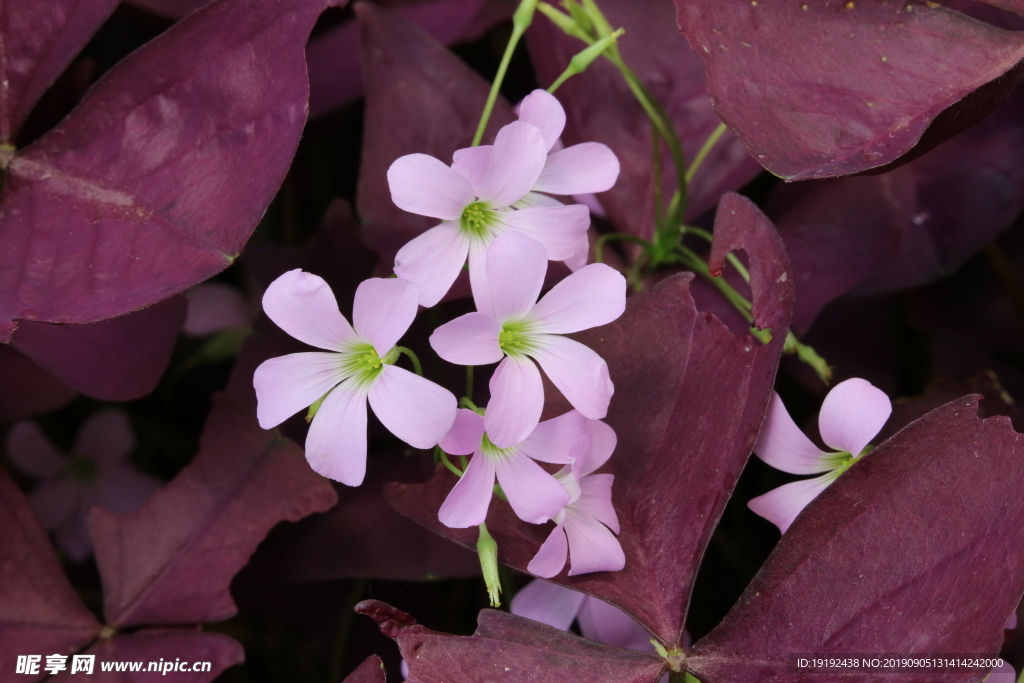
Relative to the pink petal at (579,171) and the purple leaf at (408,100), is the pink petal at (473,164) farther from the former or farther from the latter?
the purple leaf at (408,100)

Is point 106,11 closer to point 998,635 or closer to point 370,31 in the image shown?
point 370,31

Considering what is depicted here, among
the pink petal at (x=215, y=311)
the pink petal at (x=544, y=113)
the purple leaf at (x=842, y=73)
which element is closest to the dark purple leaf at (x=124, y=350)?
the pink petal at (x=215, y=311)

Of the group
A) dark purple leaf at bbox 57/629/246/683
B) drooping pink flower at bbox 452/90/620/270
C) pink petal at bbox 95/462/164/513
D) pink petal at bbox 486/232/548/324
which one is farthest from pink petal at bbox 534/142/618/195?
pink petal at bbox 95/462/164/513

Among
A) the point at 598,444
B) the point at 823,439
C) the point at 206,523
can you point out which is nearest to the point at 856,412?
the point at 823,439

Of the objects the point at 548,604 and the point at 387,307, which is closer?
the point at 387,307

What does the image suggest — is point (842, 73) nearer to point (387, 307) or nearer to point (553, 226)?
point (553, 226)

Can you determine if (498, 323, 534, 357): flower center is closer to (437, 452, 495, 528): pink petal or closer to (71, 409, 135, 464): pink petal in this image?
(437, 452, 495, 528): pink petal

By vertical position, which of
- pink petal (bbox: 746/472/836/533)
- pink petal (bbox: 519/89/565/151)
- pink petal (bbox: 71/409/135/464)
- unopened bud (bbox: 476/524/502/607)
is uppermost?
pink petal (bbox: 519/89/565/151)
